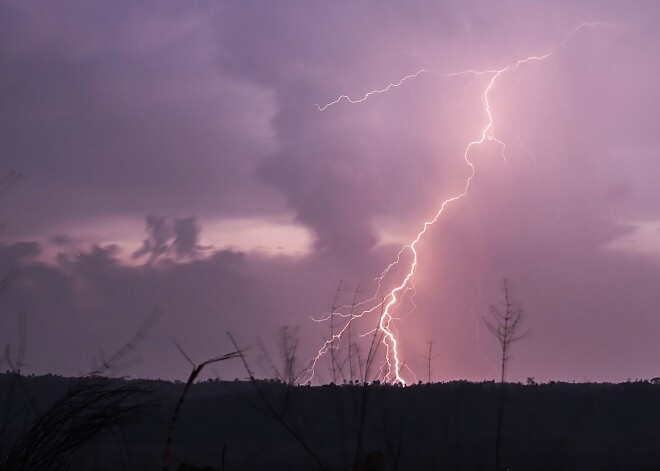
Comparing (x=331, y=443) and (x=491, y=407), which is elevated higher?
(x=491, y=407)

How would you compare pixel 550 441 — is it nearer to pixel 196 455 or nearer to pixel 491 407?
pixel 491 407

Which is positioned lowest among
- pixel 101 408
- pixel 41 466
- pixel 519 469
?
pixel 41 466

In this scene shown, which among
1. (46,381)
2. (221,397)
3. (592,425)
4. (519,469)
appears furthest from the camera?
(46,381)

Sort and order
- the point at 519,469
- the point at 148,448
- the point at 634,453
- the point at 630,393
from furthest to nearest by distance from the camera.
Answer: the point at 630,393 → the point at 148,448 → the point at 634,453 → the point at 519,469

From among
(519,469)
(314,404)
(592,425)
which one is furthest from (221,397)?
(519,469)

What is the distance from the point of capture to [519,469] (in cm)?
3775

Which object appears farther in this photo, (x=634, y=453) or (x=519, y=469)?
(x=634, y=453)

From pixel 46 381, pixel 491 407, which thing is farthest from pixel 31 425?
pixel 46 381

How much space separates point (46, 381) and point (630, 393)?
161 ft

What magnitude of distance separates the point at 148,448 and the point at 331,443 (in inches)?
482

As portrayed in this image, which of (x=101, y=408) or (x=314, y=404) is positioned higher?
(x=314, y=404)

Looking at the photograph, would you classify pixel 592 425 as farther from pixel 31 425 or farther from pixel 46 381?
pixel 31 425

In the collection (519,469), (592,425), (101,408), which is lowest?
(101,408)

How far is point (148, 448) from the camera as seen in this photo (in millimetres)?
50750
